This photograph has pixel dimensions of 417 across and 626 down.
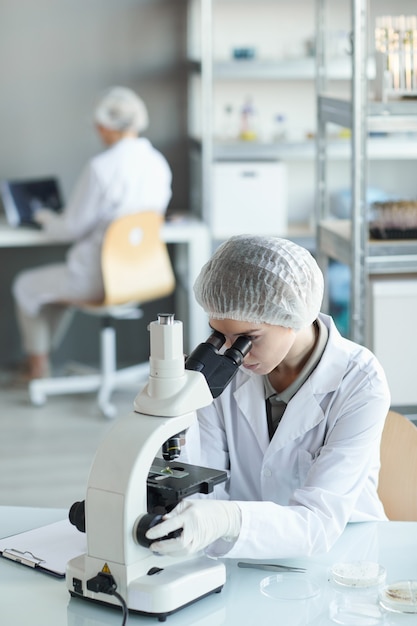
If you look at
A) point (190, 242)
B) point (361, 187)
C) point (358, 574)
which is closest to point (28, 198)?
point (190, 242)

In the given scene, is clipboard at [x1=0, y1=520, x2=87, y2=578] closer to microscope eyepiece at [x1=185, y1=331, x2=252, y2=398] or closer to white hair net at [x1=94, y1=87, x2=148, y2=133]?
microscope eyepiece at [x1=185, y1=331, x2=252, y2=398]

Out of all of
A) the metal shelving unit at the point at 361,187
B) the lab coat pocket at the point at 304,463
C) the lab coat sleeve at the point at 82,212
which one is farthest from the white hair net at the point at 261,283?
the lab coat sleeve at the point at 82,212

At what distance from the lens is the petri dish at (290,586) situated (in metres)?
1.49

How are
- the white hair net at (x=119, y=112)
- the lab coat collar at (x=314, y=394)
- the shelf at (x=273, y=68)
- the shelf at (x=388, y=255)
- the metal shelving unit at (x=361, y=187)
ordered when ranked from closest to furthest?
the lab coat collar at (x=314, y=394)
the metal shelving unit at (x=361, y=187)
the shelf at (x=388, y=255)
the white hair net at (x=119, y=112)
the shelf at (x=273, y=68)

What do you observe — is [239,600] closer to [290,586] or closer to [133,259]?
[290,586]

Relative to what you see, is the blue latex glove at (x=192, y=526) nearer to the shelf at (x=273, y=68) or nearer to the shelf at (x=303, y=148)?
the shelf at (x=303, y=148)

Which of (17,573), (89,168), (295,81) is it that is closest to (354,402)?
(17,573)

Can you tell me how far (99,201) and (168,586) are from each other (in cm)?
311

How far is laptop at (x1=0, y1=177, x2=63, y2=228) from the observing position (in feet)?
15.7

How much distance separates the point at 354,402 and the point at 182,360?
18.3 inches

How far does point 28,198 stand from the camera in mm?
4867

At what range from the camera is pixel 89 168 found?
172 inches

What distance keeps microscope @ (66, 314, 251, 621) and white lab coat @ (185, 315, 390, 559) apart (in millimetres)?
163

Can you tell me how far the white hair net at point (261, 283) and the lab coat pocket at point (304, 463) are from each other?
0.85 ft
